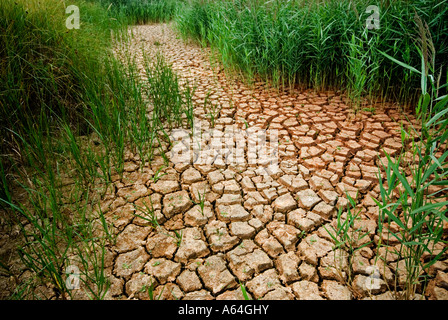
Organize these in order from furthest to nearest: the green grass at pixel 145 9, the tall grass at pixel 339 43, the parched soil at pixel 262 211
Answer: the green grass at pixel 145 9, the tall grass at pixel 339 43, the parched soil at pixel 262 211

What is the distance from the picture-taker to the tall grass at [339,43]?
2.48 metres

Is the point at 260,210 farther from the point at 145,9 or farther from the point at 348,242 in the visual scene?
the point at 145,9

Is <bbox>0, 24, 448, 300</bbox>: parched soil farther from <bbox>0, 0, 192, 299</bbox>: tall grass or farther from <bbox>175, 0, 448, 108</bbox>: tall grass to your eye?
<bbox>175, 0, 448, 108</bbox>: tall grass

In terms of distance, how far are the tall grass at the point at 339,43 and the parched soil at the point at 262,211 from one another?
0.33 metres

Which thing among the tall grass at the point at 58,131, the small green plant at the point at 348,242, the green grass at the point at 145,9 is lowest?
the small green plant at the point at 348,242

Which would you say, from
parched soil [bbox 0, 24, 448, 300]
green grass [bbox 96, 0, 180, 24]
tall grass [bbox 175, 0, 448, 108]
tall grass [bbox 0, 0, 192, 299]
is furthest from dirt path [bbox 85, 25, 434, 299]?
green grass [bbox 96, 0, 180, 24]

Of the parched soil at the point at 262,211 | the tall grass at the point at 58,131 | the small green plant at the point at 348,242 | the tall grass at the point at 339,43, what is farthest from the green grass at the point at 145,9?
the small green plant at the point at 348,242

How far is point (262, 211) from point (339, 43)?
2264 millimetres

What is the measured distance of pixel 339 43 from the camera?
9.81 feet

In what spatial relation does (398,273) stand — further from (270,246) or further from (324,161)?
(324,161)

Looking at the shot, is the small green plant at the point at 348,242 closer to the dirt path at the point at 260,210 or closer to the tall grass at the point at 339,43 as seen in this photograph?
the dirt path at the point at 260,210

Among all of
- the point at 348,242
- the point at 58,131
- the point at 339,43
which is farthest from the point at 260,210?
the point at 339,43
